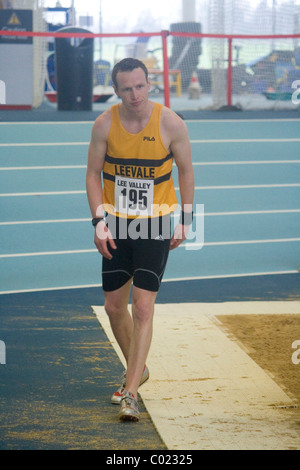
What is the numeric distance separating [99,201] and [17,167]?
7045 mm

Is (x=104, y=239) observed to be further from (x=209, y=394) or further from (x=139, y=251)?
(x=209, y=394)

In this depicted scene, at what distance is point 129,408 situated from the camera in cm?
417

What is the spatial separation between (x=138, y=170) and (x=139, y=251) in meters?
0.45

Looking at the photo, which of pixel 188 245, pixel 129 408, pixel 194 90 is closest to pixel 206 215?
pixel 188 245

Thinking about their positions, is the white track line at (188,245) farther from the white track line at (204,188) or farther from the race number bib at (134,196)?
the race number bib at (134,196)

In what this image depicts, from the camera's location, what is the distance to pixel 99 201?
14.6 feet

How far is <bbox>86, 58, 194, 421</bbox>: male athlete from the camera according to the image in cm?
429

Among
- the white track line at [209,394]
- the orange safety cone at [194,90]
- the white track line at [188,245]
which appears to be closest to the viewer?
the white track line at [209,394]

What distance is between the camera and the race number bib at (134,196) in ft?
14.2

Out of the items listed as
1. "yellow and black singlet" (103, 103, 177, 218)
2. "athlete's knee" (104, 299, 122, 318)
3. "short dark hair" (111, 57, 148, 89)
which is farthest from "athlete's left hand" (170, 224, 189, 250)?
"short dark hair" (111, 57, 148, 89)

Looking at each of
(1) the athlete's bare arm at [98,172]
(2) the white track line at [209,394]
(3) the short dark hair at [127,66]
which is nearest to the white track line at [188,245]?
(2) the white track line at [209,394]

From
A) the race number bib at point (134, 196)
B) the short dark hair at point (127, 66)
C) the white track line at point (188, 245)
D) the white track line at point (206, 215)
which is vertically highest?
the short dark hair at point (127, 66)

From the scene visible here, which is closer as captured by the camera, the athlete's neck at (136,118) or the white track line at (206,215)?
the athlete's neck at (136,118)
